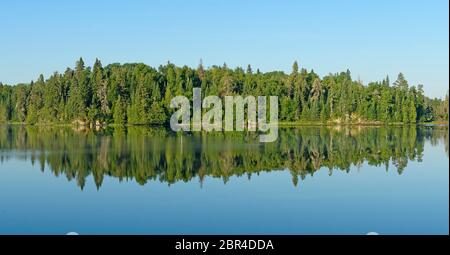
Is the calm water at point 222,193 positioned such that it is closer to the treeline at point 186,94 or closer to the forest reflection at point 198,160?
the forest reflection at point 198,160

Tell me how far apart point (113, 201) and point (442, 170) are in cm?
1735

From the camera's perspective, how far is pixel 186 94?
321 ft

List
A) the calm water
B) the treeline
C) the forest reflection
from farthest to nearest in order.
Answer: the treeline, the forest reflection, the calm water

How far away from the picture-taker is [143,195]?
2088 centimetres

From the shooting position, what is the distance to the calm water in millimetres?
16016

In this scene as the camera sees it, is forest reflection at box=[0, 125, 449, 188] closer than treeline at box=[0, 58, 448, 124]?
Yes

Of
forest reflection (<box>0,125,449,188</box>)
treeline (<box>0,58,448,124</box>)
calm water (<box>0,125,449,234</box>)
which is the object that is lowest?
calm water (<box>0,125,449,234</box>)

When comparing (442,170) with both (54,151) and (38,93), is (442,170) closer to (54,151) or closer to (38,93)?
(54,151)

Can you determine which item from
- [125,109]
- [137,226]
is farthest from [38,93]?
[137,226]

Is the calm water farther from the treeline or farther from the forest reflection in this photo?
the treeline

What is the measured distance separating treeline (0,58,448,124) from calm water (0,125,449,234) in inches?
2261

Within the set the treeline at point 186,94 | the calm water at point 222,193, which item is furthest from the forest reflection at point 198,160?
the treeline at point 186,94

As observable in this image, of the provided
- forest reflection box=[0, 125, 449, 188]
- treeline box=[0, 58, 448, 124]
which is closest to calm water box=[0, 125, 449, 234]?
forest reflection box=[0, 125, 449, 188]

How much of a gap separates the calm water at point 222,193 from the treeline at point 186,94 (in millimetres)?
57429
